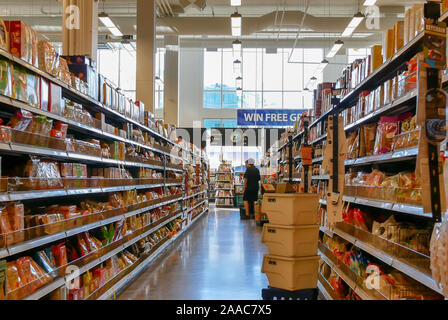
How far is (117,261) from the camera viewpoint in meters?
4.68

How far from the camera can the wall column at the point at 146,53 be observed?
942 cm

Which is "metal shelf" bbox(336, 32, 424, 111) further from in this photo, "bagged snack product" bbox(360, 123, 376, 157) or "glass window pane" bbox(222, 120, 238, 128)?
"glass window pane" bbox(222, 120, 238, 128)

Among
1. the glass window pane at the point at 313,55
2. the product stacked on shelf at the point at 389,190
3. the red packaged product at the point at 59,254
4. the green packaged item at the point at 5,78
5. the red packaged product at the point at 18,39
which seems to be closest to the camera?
the product stacked on shelf at the point at 389,190

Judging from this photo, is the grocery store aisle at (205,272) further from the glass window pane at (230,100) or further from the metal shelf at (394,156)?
the glass window pane at (230,100)

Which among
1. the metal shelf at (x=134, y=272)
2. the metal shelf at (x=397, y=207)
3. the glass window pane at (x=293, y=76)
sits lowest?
the metal shelf at (x=134, y=272)

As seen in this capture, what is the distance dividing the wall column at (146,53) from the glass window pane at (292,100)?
44.6 feet

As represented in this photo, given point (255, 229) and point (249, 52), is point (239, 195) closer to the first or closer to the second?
point (255, 229)

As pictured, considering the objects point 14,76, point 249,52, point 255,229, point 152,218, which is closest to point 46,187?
A: point 14,76

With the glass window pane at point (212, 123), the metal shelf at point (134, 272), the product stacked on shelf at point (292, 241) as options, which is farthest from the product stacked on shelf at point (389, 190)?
the glass window pane at point (212, 123)

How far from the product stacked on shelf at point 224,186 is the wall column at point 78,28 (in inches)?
571

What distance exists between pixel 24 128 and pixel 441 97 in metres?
2.57

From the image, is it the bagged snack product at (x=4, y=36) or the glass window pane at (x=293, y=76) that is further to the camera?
the glass window pane at (x=293, y=76)

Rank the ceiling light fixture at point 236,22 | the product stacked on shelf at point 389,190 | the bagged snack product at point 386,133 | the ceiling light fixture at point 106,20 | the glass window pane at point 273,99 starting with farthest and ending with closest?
1. the glass window pane at point 273,99
2. the ceiling light fixture at point 106,20
3. the ceiling light fixture at point 236,22
4. the bagged snack product at point 386,133
5. the product stacked on shelf at point 389,190

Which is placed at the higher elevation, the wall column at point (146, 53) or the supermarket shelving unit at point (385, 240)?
the wall column at point (146, 53)
